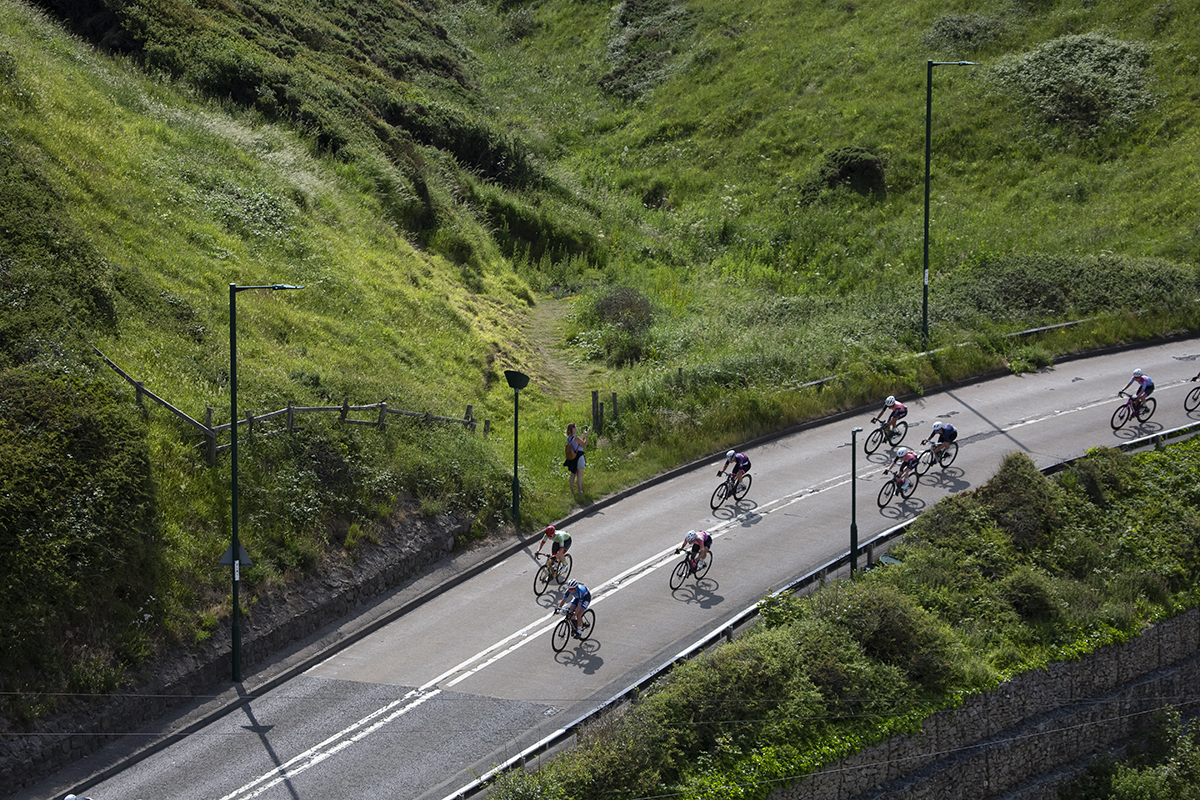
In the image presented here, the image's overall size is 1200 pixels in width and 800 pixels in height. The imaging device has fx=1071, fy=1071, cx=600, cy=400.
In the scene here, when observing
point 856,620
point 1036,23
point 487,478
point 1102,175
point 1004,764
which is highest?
point 1036,23

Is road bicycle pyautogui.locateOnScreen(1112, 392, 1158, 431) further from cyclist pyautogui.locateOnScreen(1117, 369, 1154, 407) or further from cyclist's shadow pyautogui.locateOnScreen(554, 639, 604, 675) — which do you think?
cyclist's shadow pyautogui.locateOnScreen(554, 639, 604, 675)

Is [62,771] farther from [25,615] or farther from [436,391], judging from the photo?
[436,391]

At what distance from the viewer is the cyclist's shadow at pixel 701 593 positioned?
21344 millimetres

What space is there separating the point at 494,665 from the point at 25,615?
773cm

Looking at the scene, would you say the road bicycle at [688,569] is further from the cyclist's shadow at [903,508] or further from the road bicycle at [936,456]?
the road bicycle at [936,456]

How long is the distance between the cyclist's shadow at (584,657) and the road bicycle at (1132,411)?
16536 millimetres

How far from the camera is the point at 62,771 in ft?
54.1

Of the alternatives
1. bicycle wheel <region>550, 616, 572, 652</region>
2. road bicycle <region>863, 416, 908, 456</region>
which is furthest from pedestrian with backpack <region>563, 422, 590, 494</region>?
road bicycle <region>863, 416, 908, 456</region>

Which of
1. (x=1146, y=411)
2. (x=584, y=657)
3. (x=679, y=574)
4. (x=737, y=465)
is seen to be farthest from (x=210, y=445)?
(x=1146, y=411)

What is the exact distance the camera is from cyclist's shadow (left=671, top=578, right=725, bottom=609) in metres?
21.3

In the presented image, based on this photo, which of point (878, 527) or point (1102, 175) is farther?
point (1102, 175)

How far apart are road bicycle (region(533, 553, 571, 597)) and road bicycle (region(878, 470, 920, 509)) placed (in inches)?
311

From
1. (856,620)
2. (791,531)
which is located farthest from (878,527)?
(856,620)

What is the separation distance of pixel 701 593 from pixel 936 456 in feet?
26.3
